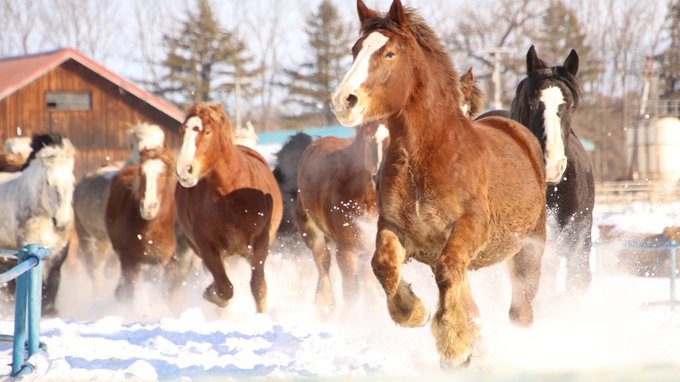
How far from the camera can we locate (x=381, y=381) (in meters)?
5.80

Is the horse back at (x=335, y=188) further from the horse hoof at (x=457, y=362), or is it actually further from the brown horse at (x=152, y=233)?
the horse hoof at (x=457, y=362)

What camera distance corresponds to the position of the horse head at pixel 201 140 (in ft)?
30.6

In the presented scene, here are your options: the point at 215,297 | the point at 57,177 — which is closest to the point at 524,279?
the point at 215,297

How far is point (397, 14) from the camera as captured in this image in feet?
18.7

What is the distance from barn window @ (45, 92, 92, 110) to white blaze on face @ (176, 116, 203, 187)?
2362cm

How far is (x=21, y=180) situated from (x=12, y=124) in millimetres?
22187

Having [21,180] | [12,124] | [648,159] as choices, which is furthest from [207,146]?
[648,159]

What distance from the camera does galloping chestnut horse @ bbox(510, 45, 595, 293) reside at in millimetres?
7742

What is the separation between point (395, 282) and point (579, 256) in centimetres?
348

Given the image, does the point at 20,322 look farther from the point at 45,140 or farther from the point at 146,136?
the point at 146,136

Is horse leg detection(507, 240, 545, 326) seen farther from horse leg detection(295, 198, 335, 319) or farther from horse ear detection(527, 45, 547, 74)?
horse leg detection(295, 198, 335, 319)

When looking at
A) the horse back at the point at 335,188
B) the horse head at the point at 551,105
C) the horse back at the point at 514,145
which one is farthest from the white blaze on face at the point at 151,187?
the horse back at the point at 514,145

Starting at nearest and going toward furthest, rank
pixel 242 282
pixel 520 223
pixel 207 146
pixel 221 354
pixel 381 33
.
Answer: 1. pixel 381 33
2. pixel 520 223
3. pixel 221 354
4. pixel 207 146
5. pixel 242 282

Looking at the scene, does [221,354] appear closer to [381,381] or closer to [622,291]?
[381,381]
